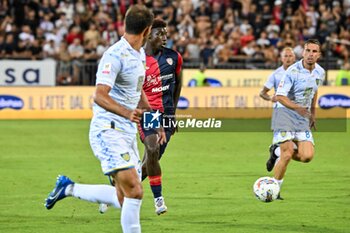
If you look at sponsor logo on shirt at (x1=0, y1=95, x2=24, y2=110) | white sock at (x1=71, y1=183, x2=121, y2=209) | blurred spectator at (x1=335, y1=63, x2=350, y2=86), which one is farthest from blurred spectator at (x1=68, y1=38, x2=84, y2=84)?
white sock at (x1=71, y1=183, x2=121, y2=209)

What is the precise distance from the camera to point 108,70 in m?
7.81

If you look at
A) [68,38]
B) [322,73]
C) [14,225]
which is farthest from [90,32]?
[14,225]

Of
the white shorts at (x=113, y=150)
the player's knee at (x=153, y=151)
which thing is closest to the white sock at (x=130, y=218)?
the white shorts at (x=113, y=150)

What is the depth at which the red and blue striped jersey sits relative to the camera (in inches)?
459

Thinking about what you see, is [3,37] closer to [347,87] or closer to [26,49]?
[26,49]

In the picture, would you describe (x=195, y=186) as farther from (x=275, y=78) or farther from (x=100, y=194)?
(x=100, y=194)

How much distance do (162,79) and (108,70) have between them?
4.05 meters

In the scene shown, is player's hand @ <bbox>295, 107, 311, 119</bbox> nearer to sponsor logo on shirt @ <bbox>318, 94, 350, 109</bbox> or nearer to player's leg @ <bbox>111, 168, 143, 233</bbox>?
player's leg @ <bbox>111, 168, 143, 233</bbox>

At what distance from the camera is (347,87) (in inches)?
1064

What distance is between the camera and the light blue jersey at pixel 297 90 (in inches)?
485

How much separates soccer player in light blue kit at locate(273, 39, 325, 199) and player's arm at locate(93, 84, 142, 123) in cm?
483

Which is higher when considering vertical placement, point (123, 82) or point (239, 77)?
point (123, 82)

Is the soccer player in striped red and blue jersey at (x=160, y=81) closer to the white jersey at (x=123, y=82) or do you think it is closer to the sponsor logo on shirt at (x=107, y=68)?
the white jersey at (x=123, y=82)

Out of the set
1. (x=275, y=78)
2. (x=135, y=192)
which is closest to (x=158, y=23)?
(x=135, y=192)
